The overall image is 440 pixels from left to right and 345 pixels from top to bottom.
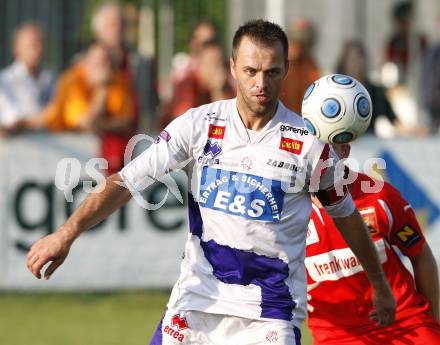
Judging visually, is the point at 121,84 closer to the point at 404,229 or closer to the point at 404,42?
the point at 404,42

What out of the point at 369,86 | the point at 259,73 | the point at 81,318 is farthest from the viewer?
the point at 369,86

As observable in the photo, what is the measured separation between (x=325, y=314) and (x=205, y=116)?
4.93 ft

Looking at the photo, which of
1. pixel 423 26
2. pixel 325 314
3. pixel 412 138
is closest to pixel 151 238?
pixel 412 138

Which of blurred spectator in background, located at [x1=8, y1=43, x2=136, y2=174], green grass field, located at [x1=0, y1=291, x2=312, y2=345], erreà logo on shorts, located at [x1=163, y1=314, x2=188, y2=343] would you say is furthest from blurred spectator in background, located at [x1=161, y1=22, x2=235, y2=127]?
erreà logo on shorts, located at [x1=163, y1=314, x2=188, y2=343]

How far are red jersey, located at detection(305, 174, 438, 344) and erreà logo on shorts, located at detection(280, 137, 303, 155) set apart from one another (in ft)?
2.56

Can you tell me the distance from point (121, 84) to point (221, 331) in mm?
7145

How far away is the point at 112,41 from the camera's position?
12.3 metres

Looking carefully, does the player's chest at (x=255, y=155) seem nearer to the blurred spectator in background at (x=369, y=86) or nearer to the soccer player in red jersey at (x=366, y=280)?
the soccer player in red jersey at (x=366, y=280)

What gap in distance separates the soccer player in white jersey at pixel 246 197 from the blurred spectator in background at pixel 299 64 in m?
6.88

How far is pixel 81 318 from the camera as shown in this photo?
11594mm

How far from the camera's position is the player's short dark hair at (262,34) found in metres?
5.65

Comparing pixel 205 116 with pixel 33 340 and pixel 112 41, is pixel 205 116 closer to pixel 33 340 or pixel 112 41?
pixel 33 340

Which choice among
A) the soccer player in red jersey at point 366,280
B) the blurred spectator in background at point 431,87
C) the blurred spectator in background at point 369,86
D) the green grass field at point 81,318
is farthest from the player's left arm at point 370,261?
the blurred spectator in background at point 431,87

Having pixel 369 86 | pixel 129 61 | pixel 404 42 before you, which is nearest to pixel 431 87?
pixel 404 42
